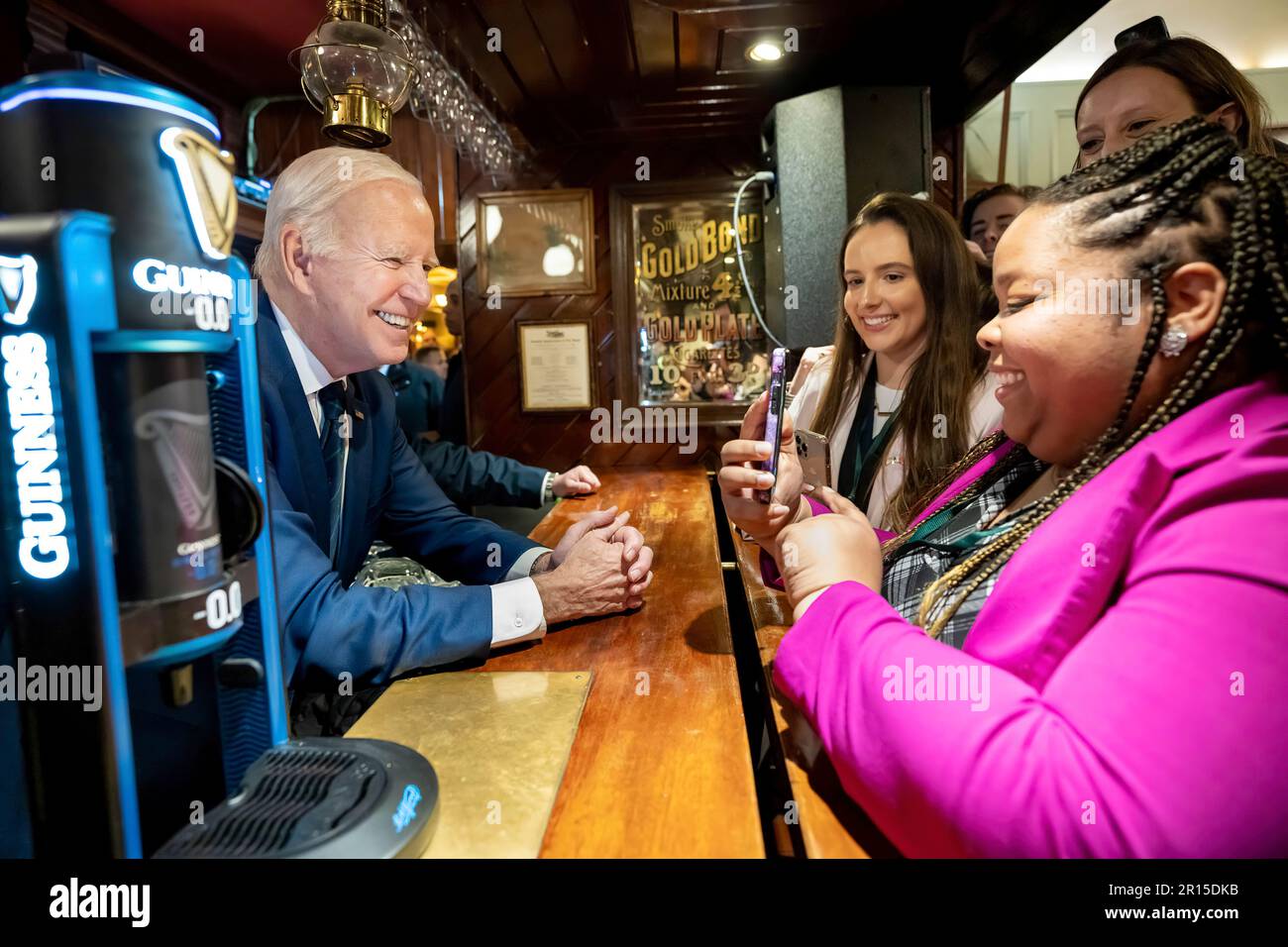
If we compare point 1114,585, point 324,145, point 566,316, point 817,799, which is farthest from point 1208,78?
point 324,145

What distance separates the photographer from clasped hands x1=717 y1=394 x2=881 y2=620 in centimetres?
90

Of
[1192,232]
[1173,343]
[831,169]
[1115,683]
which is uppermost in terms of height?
[831,169]

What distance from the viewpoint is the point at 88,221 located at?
19.3 inches

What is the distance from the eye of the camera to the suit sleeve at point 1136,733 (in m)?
0.48

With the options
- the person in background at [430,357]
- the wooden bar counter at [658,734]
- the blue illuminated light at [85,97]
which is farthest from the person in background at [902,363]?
the person in background at [430,357]

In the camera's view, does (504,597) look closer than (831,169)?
Yes

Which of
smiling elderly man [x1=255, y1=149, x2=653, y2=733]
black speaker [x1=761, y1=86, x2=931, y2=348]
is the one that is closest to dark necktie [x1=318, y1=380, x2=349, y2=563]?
smiling elderly man [x1=255, y1=149, x2=653, y2=733]

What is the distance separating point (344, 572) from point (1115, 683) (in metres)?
1.42

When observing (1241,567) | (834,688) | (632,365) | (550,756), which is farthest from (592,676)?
(632,365)

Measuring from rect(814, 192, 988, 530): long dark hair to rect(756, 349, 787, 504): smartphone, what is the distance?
0.56m

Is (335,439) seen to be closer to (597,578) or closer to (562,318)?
(597,578)

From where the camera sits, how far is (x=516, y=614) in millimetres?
1170

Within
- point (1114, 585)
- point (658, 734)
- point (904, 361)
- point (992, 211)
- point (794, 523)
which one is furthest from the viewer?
point (992, 211)
